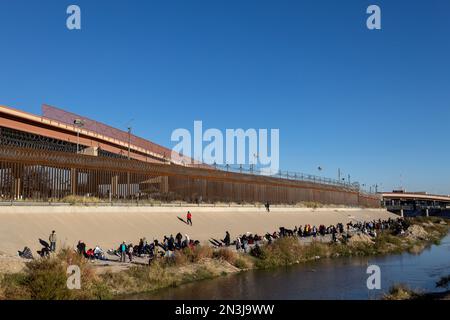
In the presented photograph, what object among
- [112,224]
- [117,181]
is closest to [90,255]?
[112,224]

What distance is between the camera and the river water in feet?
75.5

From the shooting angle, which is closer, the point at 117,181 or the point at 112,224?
the point at 112,224

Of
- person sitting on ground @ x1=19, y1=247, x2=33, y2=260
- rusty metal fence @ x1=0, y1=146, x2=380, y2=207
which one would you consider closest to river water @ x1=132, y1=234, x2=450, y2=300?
person sitting on ground @ x1=19, y1=247, x2=33, y2=260

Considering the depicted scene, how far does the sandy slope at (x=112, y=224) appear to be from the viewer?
96.7 feet

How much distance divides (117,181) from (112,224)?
8.90 m

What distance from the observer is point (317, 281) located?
2747cm

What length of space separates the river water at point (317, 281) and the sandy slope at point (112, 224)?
842 centimetres

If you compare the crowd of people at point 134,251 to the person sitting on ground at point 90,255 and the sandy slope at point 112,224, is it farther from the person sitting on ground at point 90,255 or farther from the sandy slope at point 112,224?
the sandy slope at point 112,224

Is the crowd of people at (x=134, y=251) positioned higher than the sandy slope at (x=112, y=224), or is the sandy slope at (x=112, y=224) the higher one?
the sandy slope at (x=112, y=224)
